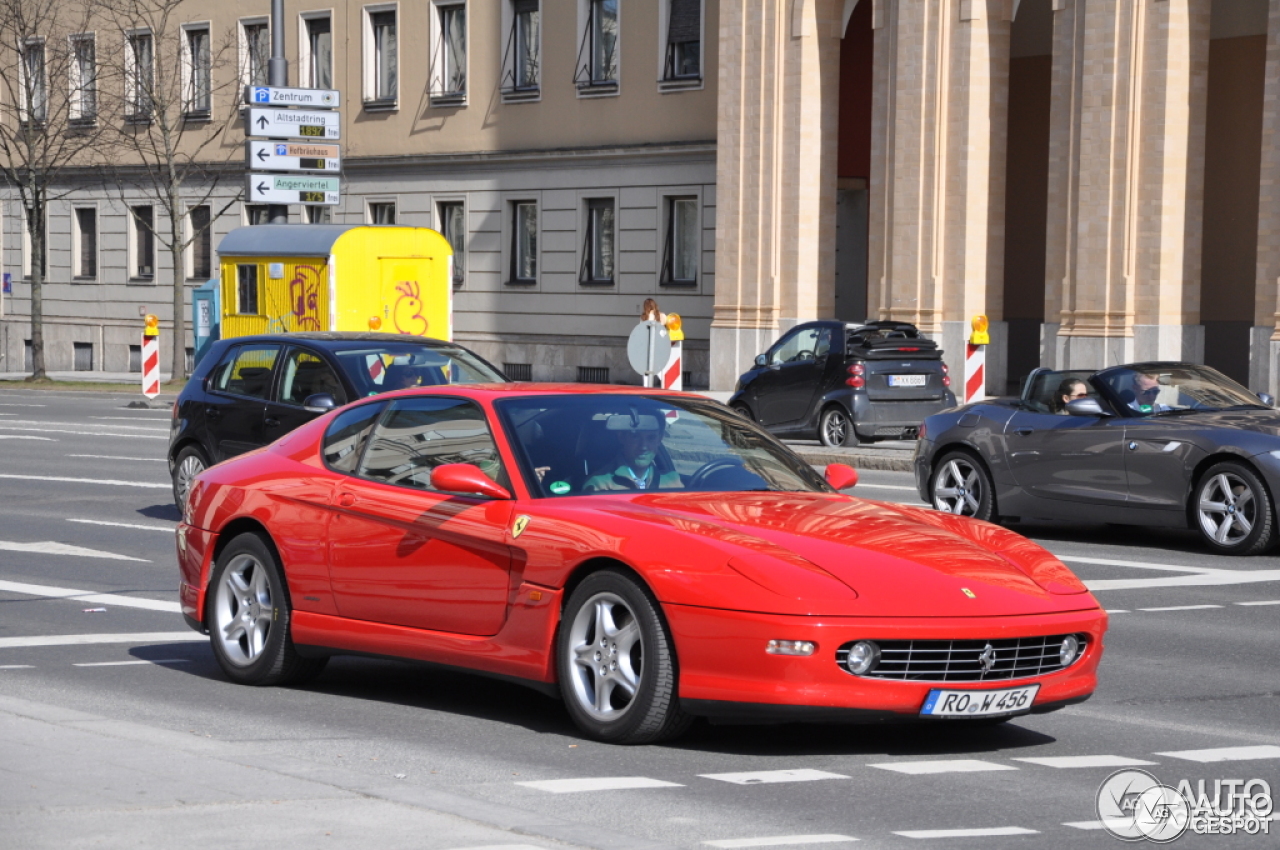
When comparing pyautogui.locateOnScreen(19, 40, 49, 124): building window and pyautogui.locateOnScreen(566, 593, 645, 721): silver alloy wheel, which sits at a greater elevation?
pyautogui.locateOnScreen(19, 40, 49, 124): building window

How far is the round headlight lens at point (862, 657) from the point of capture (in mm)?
6766

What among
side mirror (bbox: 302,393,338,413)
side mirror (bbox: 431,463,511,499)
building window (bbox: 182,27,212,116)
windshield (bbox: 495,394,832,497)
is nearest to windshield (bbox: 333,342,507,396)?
side mirror (bbox: 302,393,338,413)

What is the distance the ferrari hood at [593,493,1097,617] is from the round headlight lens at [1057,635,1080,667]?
12cm

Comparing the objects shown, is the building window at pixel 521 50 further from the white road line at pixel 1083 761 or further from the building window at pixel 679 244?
the white road line at pixel 1083 761

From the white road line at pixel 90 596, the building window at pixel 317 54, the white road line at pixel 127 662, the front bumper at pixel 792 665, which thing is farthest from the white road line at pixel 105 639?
the building window at pixel 317 54

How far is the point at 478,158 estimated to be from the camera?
43.4 meters

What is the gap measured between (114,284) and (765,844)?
48661 mm

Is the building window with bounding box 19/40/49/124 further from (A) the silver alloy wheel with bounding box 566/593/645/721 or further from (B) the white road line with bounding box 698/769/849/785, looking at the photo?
(B) the white road line with bounding box 698/769/849/785

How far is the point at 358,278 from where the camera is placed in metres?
29.4

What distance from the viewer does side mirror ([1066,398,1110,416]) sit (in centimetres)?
1466

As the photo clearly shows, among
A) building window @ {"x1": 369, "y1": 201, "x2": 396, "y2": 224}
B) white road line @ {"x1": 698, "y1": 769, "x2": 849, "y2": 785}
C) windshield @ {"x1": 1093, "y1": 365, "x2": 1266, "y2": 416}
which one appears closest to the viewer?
white road line @ {"x1": 698, "y1": 769, "x2": 849, "y2": 785}

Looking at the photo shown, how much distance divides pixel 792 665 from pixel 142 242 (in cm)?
4759

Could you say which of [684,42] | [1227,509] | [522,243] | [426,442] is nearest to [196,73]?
[522,243]

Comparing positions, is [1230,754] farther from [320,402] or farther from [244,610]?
[320,402]
